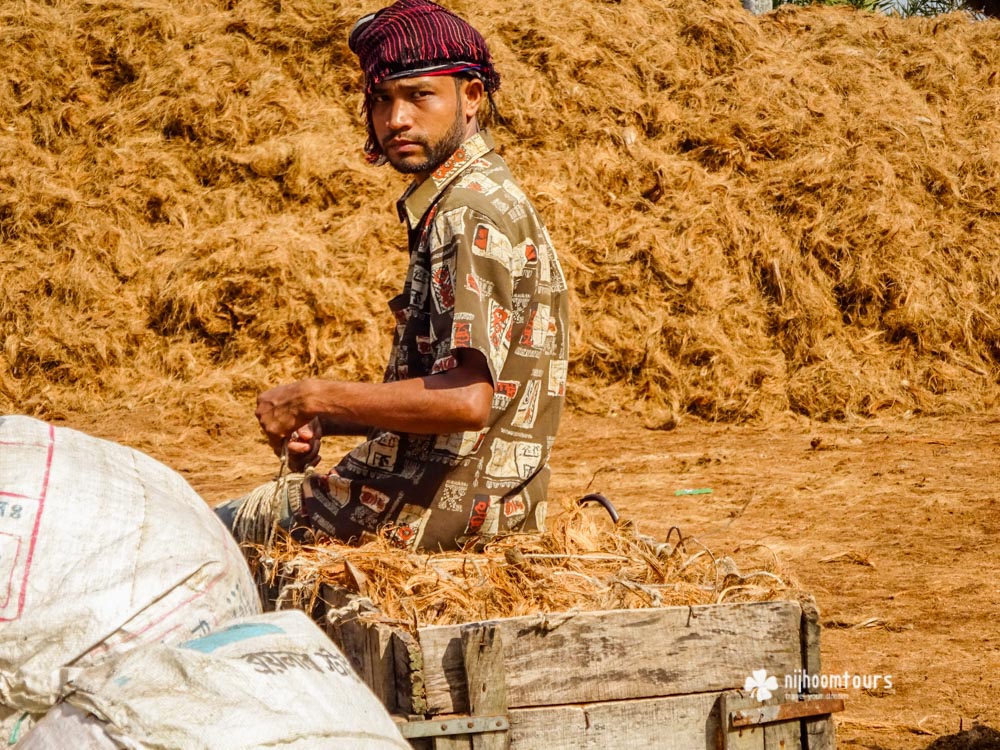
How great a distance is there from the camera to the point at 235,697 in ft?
5.20

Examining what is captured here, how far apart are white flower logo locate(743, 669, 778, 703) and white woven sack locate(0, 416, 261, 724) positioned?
99 cm

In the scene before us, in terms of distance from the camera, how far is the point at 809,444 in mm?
7645

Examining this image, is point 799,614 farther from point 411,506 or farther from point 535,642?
point 411,506

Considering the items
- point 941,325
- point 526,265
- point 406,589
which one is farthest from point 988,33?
point 406,589

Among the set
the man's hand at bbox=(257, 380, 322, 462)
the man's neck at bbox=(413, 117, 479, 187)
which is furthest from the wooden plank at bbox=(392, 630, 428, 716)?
the man's neck at bbox=(413, 117, 479, 187)

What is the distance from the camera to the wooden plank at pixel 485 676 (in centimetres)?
203

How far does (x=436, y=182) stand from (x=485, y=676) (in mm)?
1353

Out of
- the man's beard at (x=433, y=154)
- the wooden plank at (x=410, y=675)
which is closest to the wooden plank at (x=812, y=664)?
the wooden plank at (x=410, y=675)

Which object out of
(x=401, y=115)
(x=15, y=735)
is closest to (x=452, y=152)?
(x=401, y=115)

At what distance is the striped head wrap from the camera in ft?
9.45

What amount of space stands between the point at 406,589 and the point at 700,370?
20.7 ft

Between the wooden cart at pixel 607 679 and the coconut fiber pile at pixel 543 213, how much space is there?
20.1 ft

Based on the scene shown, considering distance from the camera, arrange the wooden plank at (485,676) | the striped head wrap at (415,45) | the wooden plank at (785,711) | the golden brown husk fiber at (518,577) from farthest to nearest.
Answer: the striped head wrap at (415,45), the golden brown husk fiber at (518,577), the wooden plank at (785,711), the wooden plank at (485,676)

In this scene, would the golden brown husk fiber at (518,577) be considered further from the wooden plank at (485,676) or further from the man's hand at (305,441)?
the man's hand at (305,441)
